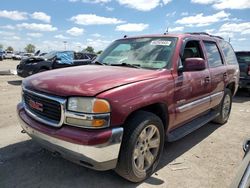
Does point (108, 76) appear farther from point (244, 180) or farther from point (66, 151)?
point (244, 180)

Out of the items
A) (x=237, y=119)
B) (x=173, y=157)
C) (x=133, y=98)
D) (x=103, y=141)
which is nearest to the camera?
(x=103, y=141)

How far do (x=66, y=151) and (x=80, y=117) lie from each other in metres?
0.41

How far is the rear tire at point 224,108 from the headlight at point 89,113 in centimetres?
370

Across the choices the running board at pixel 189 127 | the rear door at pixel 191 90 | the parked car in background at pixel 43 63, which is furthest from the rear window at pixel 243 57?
the parked car in background at pixel 43 63

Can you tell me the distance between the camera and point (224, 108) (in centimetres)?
594

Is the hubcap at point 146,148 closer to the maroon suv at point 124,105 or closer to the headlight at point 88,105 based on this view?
the maroon suv at point 124,105

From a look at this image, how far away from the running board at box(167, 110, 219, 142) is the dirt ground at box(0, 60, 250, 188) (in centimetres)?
38

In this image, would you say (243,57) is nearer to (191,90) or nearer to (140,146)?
(191,90)

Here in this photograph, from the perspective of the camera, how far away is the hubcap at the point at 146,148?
3189mm

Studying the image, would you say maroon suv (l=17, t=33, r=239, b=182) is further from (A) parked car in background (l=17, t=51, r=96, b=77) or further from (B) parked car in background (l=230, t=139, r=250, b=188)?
(A) parked car in background (l=17, t=51, r=96, b=77)

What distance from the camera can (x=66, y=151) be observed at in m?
2.79

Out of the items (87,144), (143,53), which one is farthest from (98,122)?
(143,53)

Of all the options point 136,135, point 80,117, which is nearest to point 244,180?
point 136,135

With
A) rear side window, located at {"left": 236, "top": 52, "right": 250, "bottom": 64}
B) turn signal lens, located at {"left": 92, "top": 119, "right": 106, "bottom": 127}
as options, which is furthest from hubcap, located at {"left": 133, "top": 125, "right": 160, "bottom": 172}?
rear side window, located at {"left": 236, "top": 52, "right": 250, "bottom": 64}
